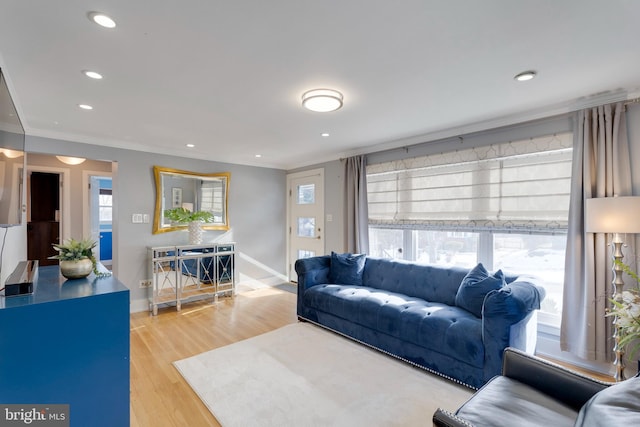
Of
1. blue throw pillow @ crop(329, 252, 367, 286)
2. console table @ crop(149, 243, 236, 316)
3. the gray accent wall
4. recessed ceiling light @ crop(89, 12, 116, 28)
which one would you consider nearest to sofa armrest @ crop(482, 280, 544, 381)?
blue throw pillow @ crop(329, 252, 367, 286)

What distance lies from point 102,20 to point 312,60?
3.83 ft

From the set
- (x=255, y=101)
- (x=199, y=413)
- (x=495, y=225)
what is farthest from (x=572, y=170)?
(x=199, y=413)

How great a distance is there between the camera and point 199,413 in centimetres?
198

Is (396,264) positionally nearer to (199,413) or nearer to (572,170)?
(572,170)

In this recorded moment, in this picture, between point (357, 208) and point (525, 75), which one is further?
point (357, 208)

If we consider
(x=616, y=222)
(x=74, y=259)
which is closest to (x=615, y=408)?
(x=616, y=222)

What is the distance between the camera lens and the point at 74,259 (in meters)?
1.80

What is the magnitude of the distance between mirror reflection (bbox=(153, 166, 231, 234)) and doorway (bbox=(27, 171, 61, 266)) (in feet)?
7.88

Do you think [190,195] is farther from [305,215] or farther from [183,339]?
[183,339]

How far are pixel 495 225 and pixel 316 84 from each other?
2.39 meters

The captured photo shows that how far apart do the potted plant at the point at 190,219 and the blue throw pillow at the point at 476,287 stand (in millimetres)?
3620

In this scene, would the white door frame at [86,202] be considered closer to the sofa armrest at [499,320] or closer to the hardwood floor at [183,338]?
the hardwood floor at [183,338]

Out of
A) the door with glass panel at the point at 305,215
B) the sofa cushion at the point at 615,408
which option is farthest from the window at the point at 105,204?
the sofa cushion at the point at 615,408

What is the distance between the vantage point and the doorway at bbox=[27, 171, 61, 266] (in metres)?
5.11
